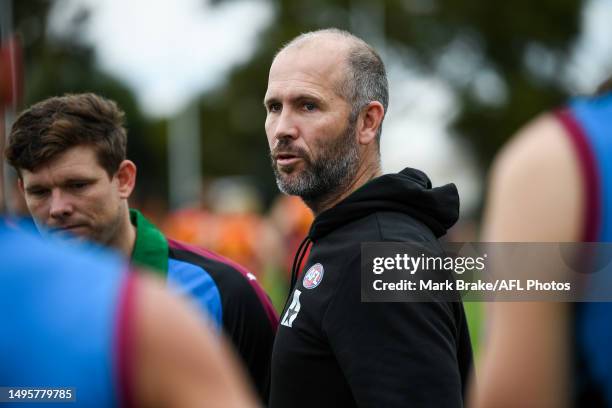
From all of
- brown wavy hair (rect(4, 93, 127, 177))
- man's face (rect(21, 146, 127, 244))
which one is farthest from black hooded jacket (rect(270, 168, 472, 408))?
brown wavy hair (rect(4, 93, 127, 177))

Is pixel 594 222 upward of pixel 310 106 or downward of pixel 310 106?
downward

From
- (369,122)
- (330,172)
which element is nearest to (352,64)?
(369,122)

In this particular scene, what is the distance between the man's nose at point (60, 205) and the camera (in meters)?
3.57

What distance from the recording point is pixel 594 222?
5.03 feet

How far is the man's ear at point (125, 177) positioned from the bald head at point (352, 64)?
3.04 ft

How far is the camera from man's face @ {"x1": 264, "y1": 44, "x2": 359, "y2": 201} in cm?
310

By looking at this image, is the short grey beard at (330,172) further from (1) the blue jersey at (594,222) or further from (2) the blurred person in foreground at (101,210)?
(1) the blue jersey at (594,222)

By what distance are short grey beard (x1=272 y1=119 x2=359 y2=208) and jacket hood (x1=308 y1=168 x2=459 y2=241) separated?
168mm

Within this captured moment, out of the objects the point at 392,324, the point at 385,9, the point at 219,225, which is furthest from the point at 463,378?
the point at 385,9

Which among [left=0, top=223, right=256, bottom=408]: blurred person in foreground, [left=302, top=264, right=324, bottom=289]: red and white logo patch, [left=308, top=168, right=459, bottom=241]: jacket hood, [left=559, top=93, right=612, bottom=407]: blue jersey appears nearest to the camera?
[left=0, top=223, right=256, bottom=408]: blurred person in foreground

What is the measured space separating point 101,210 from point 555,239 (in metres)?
2.43

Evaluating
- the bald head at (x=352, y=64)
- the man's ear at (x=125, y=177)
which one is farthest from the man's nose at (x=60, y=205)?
the bald head at (x=352, y=64)

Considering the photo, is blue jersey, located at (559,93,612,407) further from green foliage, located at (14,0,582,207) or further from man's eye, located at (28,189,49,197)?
green foliage, located at (14,0,582,207)

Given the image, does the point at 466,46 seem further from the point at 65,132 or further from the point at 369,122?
the point at 369,122
